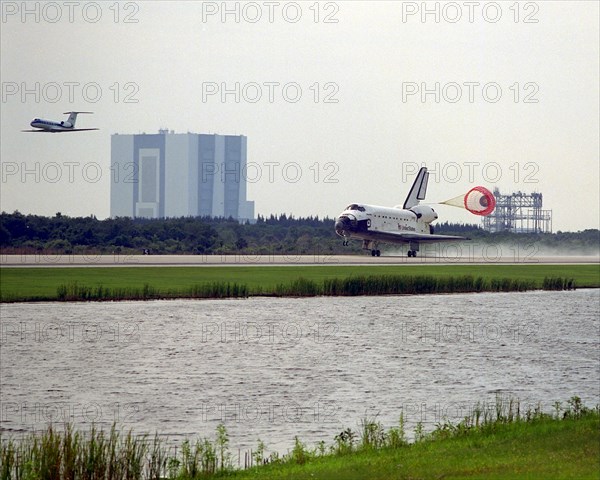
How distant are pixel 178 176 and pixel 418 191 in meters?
69.3

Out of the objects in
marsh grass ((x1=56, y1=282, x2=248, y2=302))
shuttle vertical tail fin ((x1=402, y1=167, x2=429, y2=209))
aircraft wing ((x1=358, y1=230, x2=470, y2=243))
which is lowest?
marsh grass ((x1=56, y1=282, x2=248, y2=302))

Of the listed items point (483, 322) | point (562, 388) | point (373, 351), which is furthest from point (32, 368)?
point (483, 322)

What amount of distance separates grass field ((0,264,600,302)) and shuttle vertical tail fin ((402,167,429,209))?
26347mm

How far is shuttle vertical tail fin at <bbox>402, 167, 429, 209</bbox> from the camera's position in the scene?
10938cm

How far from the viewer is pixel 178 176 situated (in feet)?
560

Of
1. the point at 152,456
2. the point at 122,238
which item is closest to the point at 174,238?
the point at 122,238

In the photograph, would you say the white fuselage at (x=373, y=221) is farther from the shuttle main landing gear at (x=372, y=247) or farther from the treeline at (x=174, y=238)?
the treeline at (x=174, y=238)

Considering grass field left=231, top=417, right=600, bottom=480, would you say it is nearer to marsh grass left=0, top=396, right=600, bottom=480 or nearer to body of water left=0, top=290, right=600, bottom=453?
marsh grass left=0, top=396, right=600, bottom=480

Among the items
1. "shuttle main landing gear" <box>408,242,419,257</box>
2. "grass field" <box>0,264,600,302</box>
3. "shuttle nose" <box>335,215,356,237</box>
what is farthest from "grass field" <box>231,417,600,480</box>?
"shuttle main landing gear" <box>408,242,419,257</box>

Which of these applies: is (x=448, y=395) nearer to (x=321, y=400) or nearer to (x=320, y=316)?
(x=321, y=400)

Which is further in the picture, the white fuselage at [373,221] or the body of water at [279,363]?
the white fuselage at [373,221]

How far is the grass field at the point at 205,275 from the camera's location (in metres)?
53.2

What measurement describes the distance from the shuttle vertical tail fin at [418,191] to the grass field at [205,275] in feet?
86.4

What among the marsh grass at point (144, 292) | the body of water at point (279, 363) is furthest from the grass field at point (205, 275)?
the body of water at point (279, 363)
